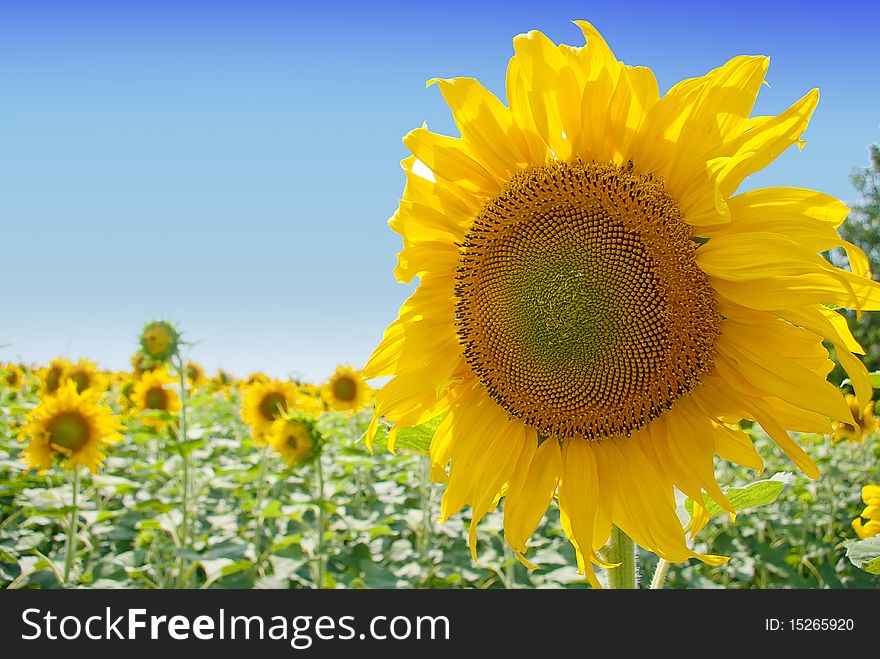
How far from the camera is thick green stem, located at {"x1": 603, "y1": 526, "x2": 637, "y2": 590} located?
133 cm

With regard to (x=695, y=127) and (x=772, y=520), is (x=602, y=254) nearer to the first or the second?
(x=695, y=127)

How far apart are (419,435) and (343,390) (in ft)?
19.8

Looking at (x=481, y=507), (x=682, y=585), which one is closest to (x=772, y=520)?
(x=682, y=585)

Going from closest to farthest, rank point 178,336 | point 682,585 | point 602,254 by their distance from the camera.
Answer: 1. point 602,254
2. point 682,585
3. point 178,336

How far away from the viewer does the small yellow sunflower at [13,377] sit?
1052cm

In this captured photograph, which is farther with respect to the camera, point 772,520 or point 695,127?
point 772,520

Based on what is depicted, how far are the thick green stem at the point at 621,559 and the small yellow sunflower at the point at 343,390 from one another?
6058 millimetres

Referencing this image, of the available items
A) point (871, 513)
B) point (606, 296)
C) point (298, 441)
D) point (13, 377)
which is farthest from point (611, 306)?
point (13, 377)

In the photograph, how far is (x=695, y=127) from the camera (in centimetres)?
123

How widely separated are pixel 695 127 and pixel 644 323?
370mm

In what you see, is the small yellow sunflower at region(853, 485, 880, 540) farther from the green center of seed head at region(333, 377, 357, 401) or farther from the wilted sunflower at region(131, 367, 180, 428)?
the wilted sunflower at region(131, 367, 180, 428)

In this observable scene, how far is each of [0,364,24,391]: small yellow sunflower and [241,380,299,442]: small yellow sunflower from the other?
6343mm

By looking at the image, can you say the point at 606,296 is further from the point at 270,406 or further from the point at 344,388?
the point at 344,388

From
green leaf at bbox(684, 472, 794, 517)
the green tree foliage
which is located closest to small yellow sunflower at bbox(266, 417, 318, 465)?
green leaf at bbox(684, 472, 794, 517)
